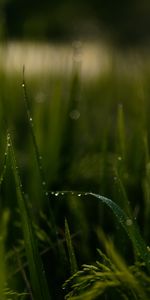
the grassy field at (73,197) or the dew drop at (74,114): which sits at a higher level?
the dew drop at (74,114)

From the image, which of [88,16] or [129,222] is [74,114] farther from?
[88,16]

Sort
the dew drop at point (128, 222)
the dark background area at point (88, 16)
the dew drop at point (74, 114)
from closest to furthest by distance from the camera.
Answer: the dew drop at point (128, 222), the dew drop at point (74, 114), the dark background area at point (88, 16)

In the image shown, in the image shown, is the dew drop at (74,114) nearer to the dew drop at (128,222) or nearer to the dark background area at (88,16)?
the dew drop at (128,222)

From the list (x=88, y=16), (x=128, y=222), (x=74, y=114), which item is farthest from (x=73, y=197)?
(x=88, y=16)

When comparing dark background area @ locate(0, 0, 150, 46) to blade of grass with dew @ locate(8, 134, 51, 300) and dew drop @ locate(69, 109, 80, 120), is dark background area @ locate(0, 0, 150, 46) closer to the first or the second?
dew drop @ locate(69, 109, 80, 120)

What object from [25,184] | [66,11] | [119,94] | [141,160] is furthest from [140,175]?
[66,11]

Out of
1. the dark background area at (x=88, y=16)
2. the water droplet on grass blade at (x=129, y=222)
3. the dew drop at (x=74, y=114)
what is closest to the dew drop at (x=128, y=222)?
the water droplet on grass blade at (x=129, y=222)

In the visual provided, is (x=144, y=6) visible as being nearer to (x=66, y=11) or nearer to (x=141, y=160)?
(x=66, y=11)
